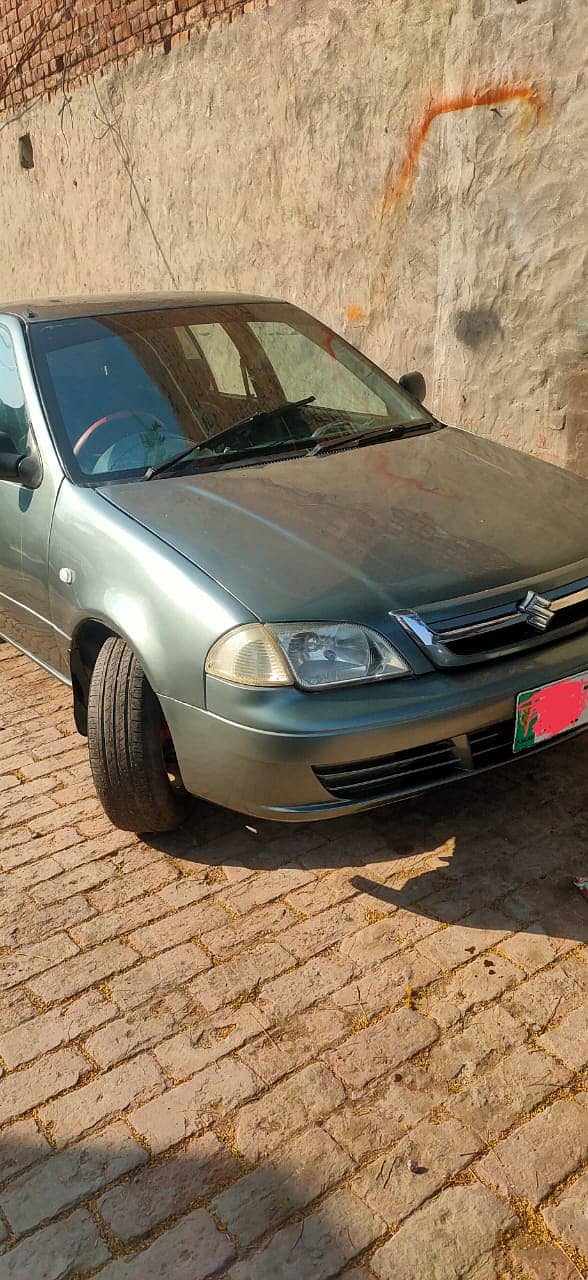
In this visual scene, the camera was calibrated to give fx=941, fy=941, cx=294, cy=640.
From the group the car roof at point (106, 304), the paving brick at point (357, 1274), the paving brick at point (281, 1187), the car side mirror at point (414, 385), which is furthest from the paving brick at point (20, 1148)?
the car side mirror at point (414, 385)

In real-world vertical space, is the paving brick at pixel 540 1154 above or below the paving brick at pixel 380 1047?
above

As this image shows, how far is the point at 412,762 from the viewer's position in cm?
254

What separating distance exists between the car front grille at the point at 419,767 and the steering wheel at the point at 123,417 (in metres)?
1.51

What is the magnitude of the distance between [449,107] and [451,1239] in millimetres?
5599

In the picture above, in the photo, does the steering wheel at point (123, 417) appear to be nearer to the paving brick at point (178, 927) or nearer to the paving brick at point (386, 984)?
the paving brick at point (178, 927)

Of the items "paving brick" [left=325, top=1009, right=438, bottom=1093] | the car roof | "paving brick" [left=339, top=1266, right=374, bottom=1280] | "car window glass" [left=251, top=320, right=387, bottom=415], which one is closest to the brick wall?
the car roof

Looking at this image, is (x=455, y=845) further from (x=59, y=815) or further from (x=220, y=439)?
(x=220, y=439)

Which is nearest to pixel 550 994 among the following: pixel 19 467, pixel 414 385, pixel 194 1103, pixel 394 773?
pixel 394 773

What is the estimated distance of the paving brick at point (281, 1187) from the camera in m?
1.87

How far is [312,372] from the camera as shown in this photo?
153 inches

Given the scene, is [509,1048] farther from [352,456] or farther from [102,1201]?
[352,456]

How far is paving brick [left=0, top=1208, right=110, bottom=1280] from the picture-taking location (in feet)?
5.91

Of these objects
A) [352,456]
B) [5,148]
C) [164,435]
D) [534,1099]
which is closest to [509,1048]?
[534,1099]

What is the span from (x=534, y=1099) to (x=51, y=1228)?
3.44 ft
